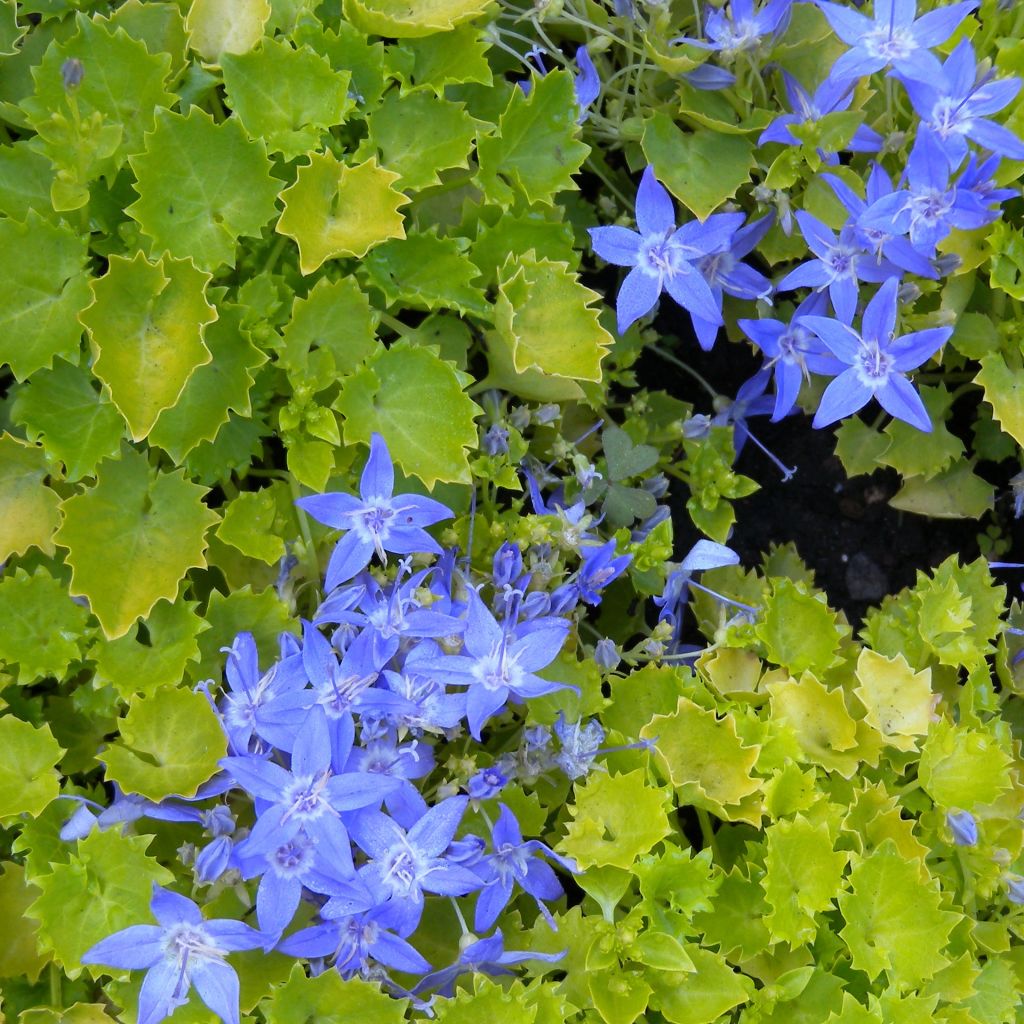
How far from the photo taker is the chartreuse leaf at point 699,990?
1.63 metres

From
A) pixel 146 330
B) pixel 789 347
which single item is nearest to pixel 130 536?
pixel 146 330

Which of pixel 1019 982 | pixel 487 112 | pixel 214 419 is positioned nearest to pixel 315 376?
pixel 214 419

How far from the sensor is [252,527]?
1.79 metres

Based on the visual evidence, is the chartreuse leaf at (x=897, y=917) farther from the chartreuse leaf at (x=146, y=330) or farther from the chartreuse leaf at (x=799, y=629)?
the chartreuse leaf at (x=146, y=330)

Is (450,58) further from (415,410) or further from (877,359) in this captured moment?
(877,359)

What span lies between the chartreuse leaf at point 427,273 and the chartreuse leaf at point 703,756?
0.74 m

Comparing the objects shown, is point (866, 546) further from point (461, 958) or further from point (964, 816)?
point (461, 958)

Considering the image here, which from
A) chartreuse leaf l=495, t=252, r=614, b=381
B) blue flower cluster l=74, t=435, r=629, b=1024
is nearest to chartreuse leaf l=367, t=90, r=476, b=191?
chartreuse leaf l=495, t=252, r=614, b=381

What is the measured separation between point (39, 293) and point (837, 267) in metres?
1.34

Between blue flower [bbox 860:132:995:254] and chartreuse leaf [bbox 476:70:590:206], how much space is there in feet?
1.70

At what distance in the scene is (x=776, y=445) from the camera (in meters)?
2.51

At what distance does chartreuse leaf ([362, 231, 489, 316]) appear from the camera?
6.10 ft

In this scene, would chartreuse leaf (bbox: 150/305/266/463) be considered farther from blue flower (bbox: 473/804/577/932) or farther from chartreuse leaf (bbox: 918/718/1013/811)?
chartreuse leaf (bbox: 918/718/1013/811)

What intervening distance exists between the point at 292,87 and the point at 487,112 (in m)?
0.39
